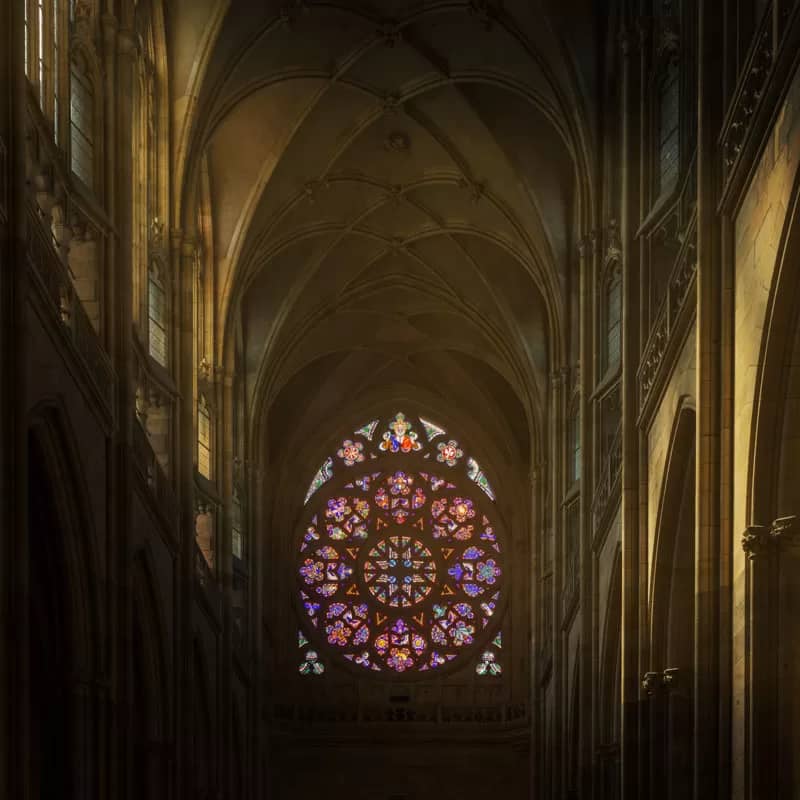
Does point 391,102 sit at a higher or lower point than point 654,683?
higher

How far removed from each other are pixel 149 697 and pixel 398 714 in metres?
16.3

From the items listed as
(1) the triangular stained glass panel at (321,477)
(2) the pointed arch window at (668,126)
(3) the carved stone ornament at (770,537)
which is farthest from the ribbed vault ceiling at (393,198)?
(3) the carved stone ornament at (770,537)

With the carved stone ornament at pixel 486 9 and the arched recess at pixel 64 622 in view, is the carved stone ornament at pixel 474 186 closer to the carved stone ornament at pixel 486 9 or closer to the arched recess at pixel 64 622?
the carved stone ornament at pixel 486 9

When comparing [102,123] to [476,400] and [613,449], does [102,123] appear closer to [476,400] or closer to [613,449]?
[613,449]

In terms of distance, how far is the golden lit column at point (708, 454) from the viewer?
693 inches

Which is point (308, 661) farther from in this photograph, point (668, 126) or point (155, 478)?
point (668, 126)

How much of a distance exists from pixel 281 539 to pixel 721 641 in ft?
91.5

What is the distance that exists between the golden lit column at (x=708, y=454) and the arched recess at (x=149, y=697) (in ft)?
34.2

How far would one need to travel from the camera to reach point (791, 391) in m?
15.7

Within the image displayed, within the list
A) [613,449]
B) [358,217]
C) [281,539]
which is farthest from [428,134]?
[281,539]

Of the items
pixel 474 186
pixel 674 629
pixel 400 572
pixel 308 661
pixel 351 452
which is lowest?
pixel 674 629


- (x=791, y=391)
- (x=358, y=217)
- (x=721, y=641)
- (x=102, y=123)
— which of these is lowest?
(x=721, y=641)

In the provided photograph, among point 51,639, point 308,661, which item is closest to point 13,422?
point 51,639

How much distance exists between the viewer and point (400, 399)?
45.6 meters
